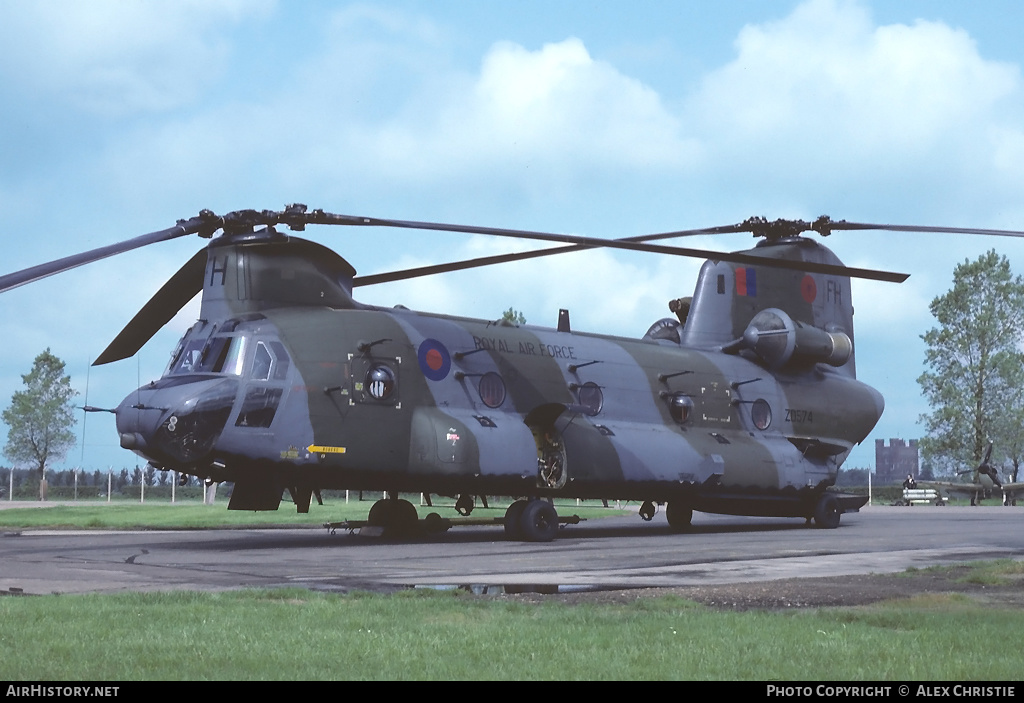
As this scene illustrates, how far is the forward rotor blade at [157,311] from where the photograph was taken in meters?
23.1

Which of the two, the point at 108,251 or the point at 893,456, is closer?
the point at 108,251

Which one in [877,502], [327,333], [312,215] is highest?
[312,215]

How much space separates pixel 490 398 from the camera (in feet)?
78.7

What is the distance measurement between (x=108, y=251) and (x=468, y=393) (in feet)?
25.0

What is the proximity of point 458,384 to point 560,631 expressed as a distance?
1469 cm

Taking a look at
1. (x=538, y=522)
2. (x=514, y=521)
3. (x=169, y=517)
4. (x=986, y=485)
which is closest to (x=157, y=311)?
(x=514, y=521)

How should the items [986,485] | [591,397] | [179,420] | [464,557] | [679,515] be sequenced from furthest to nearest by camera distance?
[986,485] → [679,515] → [591,397] → [179,420] → [464,557]

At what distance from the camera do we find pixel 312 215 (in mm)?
21359

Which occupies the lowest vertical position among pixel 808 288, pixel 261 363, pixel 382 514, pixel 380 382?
pixel 382 514

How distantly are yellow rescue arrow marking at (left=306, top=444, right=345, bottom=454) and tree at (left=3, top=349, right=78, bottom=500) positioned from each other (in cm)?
5247

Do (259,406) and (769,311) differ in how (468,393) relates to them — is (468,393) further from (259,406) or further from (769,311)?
(769,311)

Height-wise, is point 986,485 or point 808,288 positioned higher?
point 808,288
